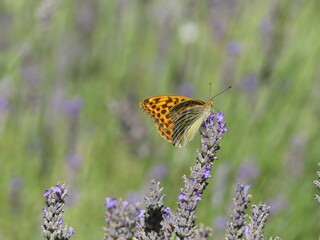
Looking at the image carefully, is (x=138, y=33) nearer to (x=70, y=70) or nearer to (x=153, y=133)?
(x=70, y=70)

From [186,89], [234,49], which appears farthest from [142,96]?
[234,49]

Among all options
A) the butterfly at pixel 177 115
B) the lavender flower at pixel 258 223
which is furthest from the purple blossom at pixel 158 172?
the lavender flower at pixel 258 223

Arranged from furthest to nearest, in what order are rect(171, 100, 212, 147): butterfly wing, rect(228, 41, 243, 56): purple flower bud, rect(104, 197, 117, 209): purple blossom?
rect(228, 41, 243, 56): purple flower bud < rect(171, 100, 212, 147): butterfly wing < rect(104, 197, 117, 209): purple blossom

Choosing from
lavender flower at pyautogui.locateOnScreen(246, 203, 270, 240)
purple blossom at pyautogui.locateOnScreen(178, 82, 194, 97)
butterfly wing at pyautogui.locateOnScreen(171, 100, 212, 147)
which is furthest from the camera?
purple blossom at pyautogui.locateOnScreen(178, 82, 194, 97)

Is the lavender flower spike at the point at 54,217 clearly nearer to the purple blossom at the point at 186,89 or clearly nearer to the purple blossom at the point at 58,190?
the purple blossom at the point at 58,190

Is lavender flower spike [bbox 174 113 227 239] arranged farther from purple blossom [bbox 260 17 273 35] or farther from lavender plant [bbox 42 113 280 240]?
purple blossom [bbox 260 17 273 35]

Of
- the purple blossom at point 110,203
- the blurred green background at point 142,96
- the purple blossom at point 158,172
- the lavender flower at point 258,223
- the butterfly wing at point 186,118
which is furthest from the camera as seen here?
the purple blossom at point 158,172

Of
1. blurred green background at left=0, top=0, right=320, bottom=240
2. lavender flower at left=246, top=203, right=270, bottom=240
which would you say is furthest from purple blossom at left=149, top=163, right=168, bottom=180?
lavender flower at left=246, top=203, right=270, bottom=240
